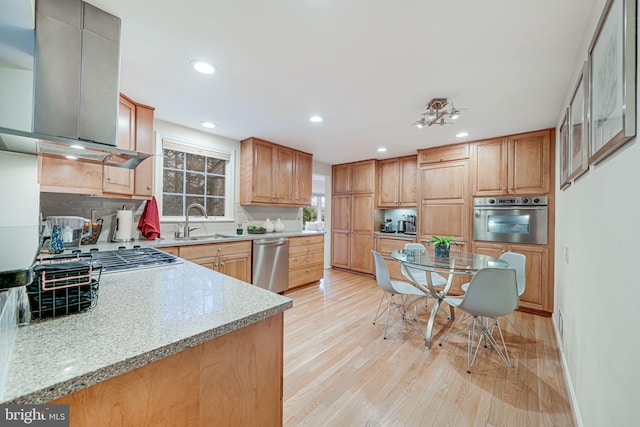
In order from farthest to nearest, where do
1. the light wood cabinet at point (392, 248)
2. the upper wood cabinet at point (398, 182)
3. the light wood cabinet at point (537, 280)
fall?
the upper wood cabinet at point (398, 182), the light wood cabinet at point (392, 248), the light wood cabinet at point (537, 280)

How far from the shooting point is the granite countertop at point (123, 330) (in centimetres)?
53

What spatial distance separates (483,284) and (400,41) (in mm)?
1844

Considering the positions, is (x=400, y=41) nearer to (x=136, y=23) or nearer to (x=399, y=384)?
(x=136, y=23)

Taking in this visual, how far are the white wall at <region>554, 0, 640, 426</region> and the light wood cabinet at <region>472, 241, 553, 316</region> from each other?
5.33ft

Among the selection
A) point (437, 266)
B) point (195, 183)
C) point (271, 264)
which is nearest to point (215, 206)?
point (195, 183)

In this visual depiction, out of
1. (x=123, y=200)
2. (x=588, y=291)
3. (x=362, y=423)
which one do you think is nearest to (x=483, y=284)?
(x=588, y=291)

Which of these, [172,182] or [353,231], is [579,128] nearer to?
[353,231]

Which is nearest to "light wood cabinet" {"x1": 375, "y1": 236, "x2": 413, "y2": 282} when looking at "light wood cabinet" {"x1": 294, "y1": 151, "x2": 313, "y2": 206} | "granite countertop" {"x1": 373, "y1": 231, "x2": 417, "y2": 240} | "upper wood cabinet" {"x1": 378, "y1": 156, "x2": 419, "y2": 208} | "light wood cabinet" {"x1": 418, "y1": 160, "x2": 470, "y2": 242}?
"granite countertop" {"x1": 373, "y1": 231, "x2": 417, "y2": 240}

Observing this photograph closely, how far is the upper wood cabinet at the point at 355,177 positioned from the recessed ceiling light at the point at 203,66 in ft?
11.5

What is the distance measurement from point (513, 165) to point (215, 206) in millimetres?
4114

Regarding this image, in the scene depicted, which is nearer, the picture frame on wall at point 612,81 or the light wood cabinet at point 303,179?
the picture frame on wall at point 612,81

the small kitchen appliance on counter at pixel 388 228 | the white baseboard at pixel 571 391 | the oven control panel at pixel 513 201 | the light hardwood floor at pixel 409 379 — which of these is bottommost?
the light hardwood floor at pixel 409 379

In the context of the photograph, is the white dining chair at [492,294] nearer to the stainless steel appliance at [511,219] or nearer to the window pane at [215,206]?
the stainless steel appliance at [511,219]

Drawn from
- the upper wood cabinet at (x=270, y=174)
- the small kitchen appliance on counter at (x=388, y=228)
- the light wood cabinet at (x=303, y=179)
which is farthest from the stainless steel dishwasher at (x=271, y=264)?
the small kitchen appliance on counter at (x=388, y=228)
